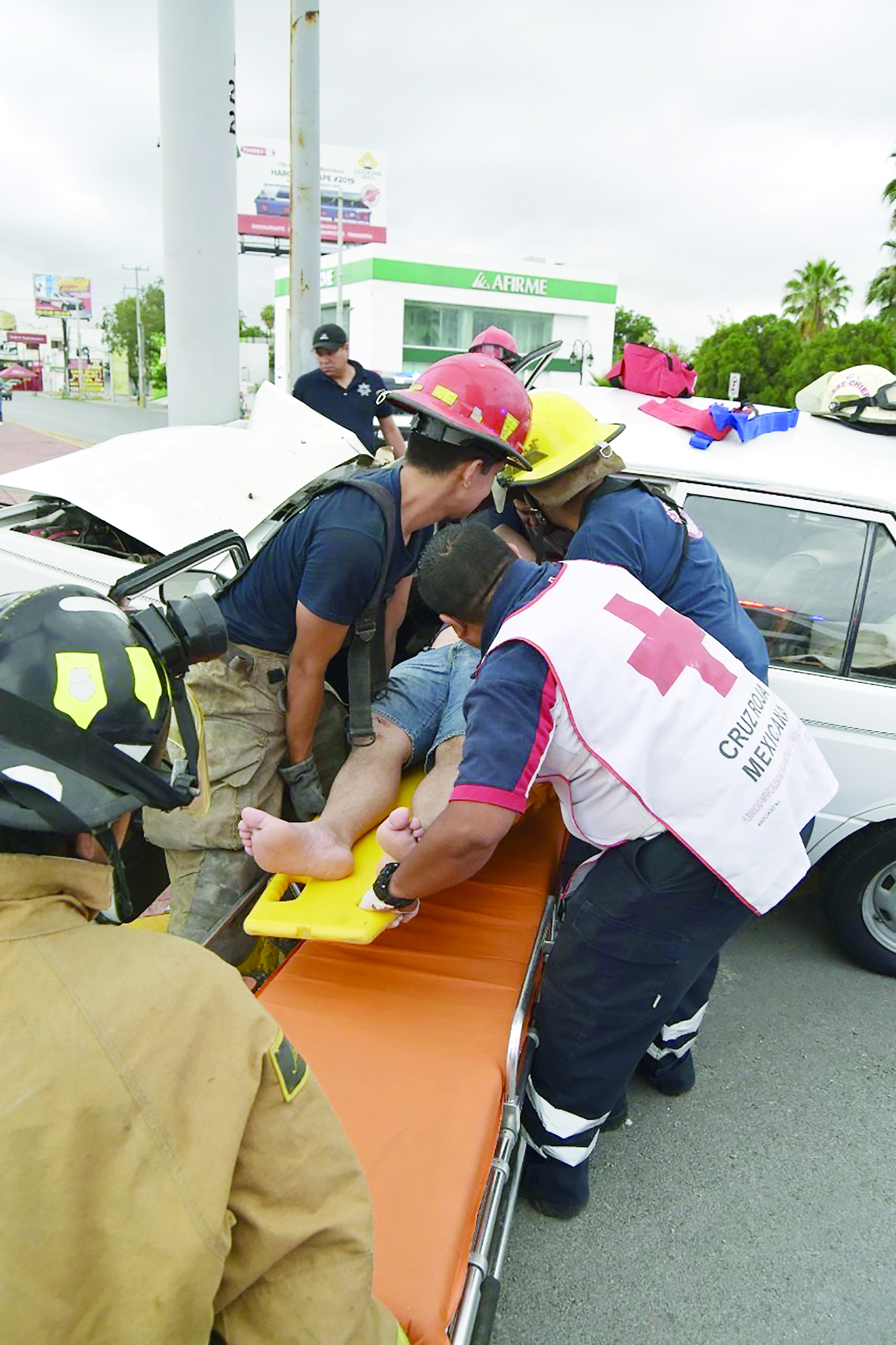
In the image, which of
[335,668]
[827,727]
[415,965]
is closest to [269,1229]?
[415,965]

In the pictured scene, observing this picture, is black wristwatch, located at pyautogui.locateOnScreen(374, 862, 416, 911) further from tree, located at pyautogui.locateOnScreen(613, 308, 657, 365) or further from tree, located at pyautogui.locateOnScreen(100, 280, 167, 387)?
tree, located at pyautogui.locateOnScreen(100, 280, 167, 387)

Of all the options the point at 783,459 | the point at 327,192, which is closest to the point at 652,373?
the point at 783,459

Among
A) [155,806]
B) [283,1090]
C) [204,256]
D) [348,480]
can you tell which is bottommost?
[283,1090]

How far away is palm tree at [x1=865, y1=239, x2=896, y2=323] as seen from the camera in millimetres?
27250

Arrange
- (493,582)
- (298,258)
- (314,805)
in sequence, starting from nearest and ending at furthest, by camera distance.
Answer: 1. (493,582)
2. (314,805)
3. (298,258)

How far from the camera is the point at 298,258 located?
23.3 feet

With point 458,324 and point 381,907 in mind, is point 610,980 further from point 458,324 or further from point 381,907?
point 458,324

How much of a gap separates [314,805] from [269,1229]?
1.86 m

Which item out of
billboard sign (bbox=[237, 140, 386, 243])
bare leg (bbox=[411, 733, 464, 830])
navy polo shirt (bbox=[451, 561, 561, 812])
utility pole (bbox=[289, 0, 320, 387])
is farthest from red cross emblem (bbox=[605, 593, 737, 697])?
billboard sign (bbox=[237, 140, 386, 243])

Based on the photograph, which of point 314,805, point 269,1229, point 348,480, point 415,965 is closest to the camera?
point 269,1229

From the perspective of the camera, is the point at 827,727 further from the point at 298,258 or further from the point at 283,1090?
the point at 298,258

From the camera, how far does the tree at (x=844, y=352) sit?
19078 mm

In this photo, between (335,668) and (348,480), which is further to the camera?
(335,668)

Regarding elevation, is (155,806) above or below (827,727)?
above
